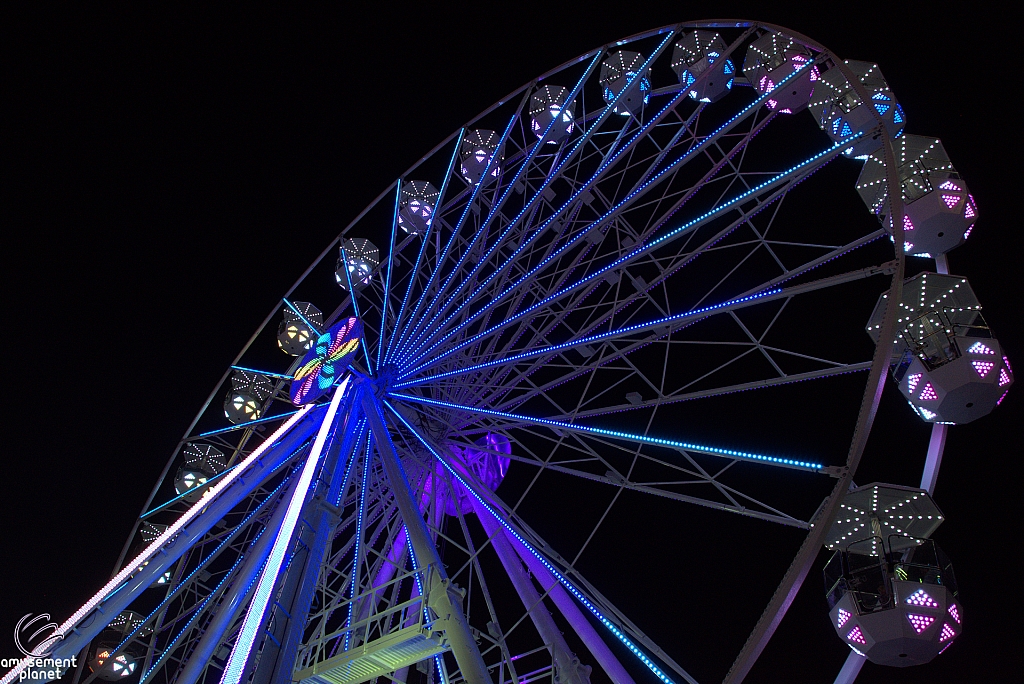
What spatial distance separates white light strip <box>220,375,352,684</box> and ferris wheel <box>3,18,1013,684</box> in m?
0.03

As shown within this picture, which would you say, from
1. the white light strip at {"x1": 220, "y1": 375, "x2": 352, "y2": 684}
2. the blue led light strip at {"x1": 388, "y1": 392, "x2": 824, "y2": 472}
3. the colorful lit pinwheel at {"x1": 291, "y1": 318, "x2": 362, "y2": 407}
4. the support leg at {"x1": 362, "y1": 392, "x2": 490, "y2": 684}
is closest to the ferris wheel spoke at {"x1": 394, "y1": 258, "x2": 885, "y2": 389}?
the blue led light strip at {"x1": 388, "y1": 392, "x2": 824, "y2": 472}

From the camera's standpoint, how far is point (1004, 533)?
13.4 metres

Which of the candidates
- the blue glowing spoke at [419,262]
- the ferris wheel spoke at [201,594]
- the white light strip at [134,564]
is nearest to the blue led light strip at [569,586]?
the blue glowing spoke at [419,262]

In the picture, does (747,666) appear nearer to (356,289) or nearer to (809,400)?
(356,289)

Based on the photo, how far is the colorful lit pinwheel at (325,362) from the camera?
8.99 meters

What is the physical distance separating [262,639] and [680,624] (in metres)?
13.3

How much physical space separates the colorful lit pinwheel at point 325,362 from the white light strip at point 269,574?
2.75ft

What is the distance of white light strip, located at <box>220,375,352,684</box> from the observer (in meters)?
5.12

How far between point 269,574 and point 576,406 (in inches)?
285

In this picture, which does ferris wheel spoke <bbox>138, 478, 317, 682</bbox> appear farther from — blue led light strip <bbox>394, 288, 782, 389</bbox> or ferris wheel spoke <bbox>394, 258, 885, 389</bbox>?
ferris wheel spoke <bbox>394, 258, 885, 389</bbox>

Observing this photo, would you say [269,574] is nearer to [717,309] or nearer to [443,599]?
[443,599]

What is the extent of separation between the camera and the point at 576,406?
12430 mm

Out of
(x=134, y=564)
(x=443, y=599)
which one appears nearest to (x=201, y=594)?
(x=134, y=564)

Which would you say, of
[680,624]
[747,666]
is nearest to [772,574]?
[680,624]
